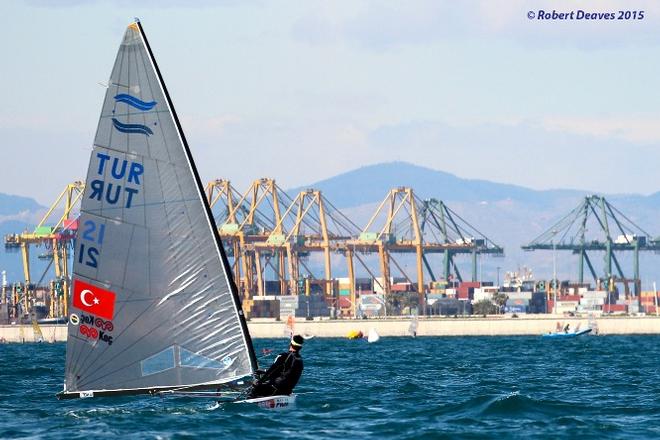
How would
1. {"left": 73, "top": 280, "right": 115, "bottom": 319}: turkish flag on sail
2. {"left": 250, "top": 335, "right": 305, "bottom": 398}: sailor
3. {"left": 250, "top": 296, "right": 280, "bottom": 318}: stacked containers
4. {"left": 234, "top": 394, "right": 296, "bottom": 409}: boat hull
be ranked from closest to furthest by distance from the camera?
{"left": 73, "top": 280, "right": 115, "bottom": 319}: turkish flag on sail < {"left": 250, "top": 335, "right": 305, "bottom": 398}: sailor < {"left": 234, "top": 394, "right": 296, "bottom": 409}: boat hull < {"left": 250, "top": 296, "right": 280, "bottom": 318}: stacked containers

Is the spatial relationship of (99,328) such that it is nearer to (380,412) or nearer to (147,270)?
(147,270)

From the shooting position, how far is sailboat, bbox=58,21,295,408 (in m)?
25.2

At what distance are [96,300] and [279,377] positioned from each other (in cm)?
377

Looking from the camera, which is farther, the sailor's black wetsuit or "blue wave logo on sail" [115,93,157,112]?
the sailor's black wetsuit

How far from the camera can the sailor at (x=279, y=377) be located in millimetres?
26469

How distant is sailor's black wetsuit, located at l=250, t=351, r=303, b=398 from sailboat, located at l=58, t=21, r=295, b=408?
0.66 metres

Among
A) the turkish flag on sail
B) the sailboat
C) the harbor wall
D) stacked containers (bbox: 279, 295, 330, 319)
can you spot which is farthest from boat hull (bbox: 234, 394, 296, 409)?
stacked containers (bbox: 279, 295, 330, 319)

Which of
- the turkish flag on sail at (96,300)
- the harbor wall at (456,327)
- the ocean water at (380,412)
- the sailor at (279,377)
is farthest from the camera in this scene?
the harbor wall at (456,327)

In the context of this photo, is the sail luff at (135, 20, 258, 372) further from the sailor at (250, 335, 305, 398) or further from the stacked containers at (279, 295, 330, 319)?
the stacked containers at (279, 295, 330, 319)

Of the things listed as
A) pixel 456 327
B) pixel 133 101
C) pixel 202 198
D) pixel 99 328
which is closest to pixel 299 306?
pixel 456 327

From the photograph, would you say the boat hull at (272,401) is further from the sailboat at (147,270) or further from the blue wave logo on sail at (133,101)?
the blue wave logo on sail at (133,101)

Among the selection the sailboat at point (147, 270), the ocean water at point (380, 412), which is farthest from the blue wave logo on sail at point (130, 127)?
the ocean water at point (380, 412)

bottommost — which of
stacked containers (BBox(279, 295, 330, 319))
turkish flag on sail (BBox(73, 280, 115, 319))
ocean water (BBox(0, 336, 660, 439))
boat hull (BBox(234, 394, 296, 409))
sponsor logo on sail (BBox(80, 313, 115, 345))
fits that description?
ocean water (BBox(0, 336, 660, 439))

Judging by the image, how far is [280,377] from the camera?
2669 cm
